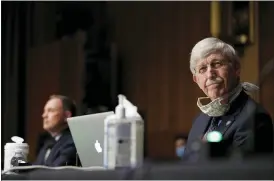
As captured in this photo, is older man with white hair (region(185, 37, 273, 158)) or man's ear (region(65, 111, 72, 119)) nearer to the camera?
older man with white hair (region(185, 37, 273, 158))

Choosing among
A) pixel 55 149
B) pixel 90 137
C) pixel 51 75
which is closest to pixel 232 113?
pixel 90 137

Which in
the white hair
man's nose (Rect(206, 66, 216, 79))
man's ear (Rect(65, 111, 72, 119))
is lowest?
man's ear (Rect(65, 111, 72, 119))

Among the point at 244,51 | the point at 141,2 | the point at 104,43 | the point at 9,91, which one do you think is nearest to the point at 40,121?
the point at 9,91

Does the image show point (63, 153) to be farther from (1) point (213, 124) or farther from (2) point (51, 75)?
(2) point (51, 75)

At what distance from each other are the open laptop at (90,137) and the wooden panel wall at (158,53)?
87cm

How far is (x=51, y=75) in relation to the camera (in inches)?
116

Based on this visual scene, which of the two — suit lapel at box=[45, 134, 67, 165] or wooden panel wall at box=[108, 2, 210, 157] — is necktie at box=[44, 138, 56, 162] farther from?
wooden panel wall at box=[108, 2, 210, 157]

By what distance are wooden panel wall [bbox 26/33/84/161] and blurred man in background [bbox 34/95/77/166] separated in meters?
0.05

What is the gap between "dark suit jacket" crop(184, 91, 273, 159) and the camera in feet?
5.74

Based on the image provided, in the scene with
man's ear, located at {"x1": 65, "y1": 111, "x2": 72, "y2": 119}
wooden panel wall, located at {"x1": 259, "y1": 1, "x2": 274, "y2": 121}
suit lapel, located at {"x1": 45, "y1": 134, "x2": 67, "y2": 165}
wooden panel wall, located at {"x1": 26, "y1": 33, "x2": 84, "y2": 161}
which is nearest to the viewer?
suit lapel, located at {"x1": 45, "y1": 134, "x2": 67, "y2": 165}

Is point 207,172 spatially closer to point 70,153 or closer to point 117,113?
point 117,113

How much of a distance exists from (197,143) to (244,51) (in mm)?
1004

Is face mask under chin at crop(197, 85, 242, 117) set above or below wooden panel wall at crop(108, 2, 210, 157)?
below

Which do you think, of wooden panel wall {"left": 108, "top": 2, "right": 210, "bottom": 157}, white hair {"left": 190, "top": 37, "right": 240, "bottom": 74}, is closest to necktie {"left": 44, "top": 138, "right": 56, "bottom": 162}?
wooden panel wall {"left": 108, "top": 2, "right": 210, "bottom": 157}
